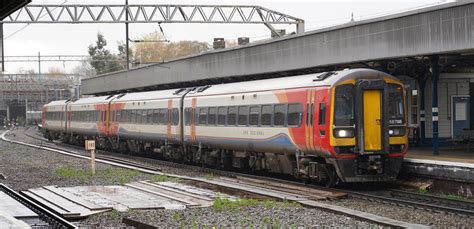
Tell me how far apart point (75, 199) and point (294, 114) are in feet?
19.2

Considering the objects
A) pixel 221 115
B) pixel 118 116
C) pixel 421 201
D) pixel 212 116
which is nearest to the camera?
pixel 421 201

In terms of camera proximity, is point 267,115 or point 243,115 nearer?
point 267,115

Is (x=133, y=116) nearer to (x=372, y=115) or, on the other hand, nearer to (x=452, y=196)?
(x=372, y=115)

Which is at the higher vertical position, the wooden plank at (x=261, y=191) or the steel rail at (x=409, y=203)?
the wooden plank at (x=261, y=191)

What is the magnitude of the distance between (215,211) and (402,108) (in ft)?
20.9

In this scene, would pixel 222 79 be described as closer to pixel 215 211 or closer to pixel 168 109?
pixel 168 109

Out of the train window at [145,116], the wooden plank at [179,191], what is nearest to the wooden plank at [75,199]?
the wooden plank at [179,191]

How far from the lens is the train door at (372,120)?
54.5ft

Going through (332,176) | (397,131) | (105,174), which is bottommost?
(105,174)

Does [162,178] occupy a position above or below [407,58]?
below

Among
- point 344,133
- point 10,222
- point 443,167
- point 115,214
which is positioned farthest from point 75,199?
point 443,167

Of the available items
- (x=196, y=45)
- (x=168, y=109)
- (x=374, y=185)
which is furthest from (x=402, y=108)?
(x=196, y=45)

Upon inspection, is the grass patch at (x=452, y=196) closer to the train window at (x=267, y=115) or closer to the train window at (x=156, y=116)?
the train window at (x=267, y=115)

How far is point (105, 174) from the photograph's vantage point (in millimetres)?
21641
